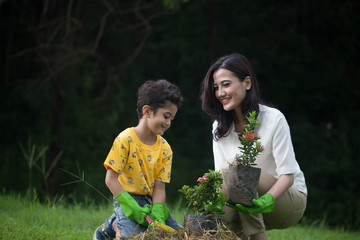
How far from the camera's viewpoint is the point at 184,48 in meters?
8.59

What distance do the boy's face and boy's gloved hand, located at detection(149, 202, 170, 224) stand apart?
1.53 ft

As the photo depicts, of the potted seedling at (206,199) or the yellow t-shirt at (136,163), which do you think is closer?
the potted seedling at (206,199)

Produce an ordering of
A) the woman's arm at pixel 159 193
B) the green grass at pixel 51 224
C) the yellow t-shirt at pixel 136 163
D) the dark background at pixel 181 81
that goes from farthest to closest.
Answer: the dark background at pixel 181 81 < the green grass at pixel 51 224 < the woman's arm at pixel 159 193 < the yellow t-shirt at pixel 136 163

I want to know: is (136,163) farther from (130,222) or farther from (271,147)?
(271,147)

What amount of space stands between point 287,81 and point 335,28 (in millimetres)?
1326

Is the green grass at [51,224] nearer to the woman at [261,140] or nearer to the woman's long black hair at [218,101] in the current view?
the woman at [261,140]

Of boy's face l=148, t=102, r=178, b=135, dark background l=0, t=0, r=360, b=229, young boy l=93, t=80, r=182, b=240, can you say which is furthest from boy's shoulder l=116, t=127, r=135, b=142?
dark background l=0, t=0, r=360, b=229

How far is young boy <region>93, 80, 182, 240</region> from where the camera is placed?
2.60 meters

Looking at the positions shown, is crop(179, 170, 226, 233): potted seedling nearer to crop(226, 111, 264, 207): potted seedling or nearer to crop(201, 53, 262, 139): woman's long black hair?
crop(226, 111, 264, 207): potted seedling

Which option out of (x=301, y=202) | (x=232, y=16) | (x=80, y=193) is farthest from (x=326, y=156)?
(x=301, y=202)

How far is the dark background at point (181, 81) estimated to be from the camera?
7410 millimetres

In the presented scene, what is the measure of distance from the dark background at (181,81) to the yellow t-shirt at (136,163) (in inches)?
175

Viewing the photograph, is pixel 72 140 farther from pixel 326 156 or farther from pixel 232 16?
pixel 326 156

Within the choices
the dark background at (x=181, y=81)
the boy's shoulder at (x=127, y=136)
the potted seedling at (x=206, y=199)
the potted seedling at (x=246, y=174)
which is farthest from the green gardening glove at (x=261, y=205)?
the dark background at (x=181, y=81)
